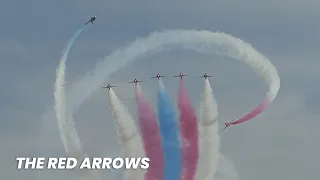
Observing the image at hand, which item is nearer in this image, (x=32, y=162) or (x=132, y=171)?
(x=32, y=162)

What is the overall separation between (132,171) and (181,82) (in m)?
13.4

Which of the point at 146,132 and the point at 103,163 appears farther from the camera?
the point at 146,132

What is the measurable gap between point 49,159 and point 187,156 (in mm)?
26163

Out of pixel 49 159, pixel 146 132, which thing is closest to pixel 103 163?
pixel 49 159

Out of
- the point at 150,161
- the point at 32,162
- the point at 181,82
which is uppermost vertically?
the point at 181,82

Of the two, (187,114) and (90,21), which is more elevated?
(90,21)

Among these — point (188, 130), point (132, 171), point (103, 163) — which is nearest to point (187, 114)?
point (188, 130)

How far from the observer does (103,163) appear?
4683 inches

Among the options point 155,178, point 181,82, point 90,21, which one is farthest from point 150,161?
point 90,21

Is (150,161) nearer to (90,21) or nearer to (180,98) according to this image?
(180,98)

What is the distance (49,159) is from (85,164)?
16464 mm

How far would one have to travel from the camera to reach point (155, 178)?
447ft

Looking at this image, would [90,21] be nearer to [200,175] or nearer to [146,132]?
[146,132]

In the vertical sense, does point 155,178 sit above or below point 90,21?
below
